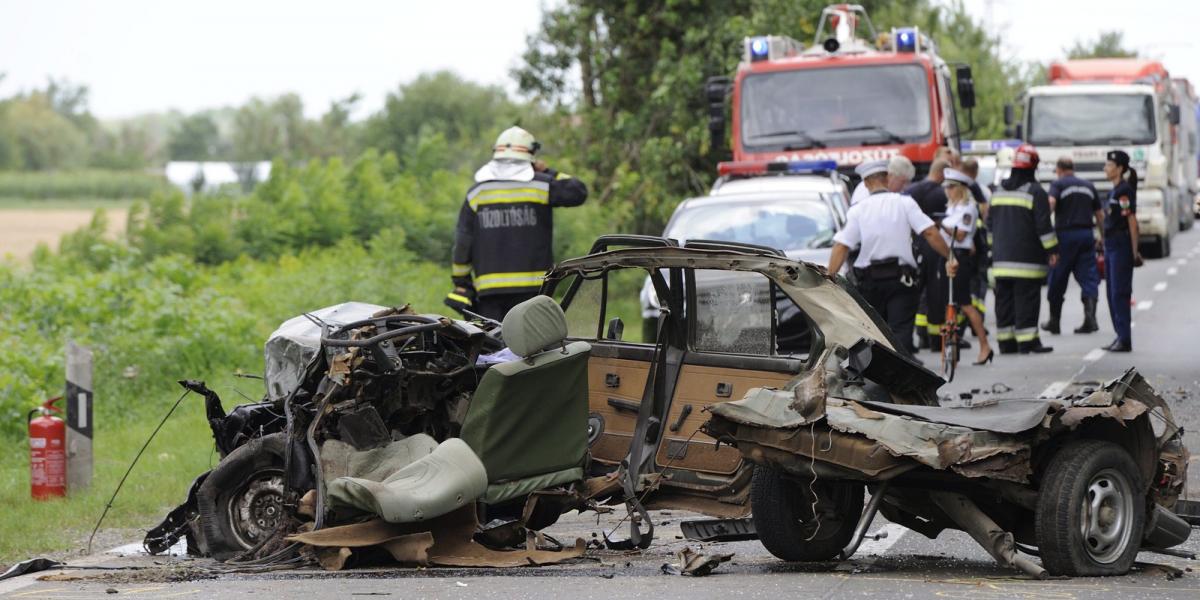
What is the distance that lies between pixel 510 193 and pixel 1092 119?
787 inches

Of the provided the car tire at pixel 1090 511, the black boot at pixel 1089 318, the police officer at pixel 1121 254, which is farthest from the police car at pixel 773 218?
the car tire at pixel 1090 511

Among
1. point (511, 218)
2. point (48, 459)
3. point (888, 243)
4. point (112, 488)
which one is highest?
point (511, 218)

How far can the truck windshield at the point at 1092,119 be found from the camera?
28.5 meters

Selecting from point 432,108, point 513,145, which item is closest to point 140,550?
point 513,145

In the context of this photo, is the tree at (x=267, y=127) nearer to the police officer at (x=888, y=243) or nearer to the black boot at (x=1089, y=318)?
the black boot at (x=1089, y=318)

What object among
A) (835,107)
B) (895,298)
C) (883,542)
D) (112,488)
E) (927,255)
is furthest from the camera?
(835,107)

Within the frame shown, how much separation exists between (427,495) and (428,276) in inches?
546

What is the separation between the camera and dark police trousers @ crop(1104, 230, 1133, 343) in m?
15.0

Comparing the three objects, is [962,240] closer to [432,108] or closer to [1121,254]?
[1121,254]

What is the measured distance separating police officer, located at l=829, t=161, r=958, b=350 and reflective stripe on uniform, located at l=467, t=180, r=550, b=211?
2594 millimetres

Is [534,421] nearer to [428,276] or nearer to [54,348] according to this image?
[54,348]

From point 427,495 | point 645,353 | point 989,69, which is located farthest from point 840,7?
point 989,69

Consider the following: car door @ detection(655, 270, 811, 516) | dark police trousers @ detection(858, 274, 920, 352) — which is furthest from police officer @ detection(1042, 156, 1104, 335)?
car door @ detection(655, 270, 811, 516)

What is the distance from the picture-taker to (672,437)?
7.43m
